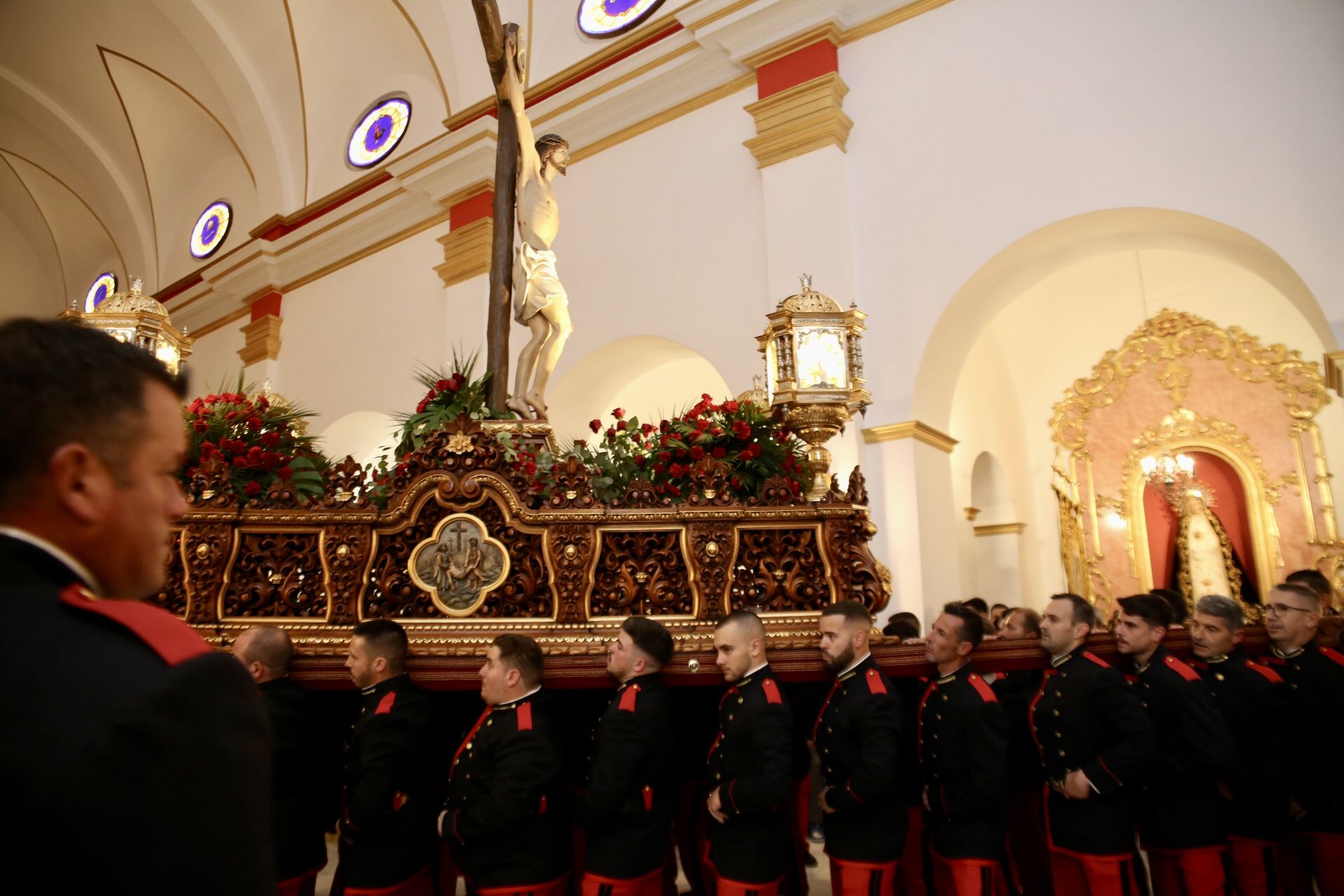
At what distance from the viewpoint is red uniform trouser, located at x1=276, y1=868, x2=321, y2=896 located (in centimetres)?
352

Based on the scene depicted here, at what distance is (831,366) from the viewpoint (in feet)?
14.8

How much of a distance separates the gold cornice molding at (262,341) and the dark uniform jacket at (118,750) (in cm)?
1502

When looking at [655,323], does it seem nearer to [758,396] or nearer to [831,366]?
[758,396]

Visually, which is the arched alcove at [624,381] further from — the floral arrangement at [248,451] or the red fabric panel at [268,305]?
the red fabric panel at [268,305]

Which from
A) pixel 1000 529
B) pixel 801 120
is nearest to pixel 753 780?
pixel 801 120

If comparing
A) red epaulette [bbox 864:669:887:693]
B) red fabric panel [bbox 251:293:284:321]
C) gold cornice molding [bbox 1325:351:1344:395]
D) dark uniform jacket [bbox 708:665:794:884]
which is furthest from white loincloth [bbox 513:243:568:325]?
red fabric panel [bbox 251:293:284:321]

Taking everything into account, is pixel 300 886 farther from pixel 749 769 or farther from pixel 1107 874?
pixel 1107 874

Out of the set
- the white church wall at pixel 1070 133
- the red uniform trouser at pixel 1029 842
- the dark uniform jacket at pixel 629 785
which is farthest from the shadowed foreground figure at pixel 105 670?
the white church wall at pixel 1070 133

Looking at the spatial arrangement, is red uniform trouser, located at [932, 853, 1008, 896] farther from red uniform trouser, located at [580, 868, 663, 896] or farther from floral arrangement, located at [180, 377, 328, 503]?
floral arrangement, located at [180, 377, 328, 503]

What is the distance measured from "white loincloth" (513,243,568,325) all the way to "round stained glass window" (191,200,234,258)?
13462 millimetres

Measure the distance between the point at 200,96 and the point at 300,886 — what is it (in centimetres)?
1580

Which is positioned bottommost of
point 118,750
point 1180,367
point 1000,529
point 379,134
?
point 118,750

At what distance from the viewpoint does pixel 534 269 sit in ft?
Result: 16.7

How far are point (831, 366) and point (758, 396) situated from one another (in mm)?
2089
